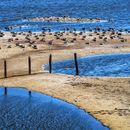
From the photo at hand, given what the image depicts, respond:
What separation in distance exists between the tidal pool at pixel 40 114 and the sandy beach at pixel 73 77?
3.24 feet

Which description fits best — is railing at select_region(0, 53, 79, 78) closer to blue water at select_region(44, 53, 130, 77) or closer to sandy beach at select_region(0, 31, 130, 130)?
sandy beach at select_region(0, 31, 130, 130)

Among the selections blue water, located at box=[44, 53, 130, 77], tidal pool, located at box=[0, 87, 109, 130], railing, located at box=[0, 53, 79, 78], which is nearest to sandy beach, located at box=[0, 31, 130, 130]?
railing, located at box=[0, 53, 79, 78]

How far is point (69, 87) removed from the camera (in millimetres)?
43750

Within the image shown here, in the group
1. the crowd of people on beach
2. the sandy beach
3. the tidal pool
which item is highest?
the crowd of people on beach

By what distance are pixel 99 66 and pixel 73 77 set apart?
32.0ft

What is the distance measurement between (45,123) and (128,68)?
2401cm

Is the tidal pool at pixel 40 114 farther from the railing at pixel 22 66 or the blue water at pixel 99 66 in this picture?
the blue water at pixel 99 66

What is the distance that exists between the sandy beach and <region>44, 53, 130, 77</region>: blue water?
193cm

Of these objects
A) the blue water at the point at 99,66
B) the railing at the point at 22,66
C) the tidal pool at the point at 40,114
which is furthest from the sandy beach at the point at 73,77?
the blue water at the point at 99,66

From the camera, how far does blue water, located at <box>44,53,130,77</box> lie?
174 feet

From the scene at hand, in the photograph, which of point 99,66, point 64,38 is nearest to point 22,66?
point 99,66

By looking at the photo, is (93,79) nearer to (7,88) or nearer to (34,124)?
(7,88)

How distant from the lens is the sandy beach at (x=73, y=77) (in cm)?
3703

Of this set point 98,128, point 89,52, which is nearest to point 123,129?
point 98,128
